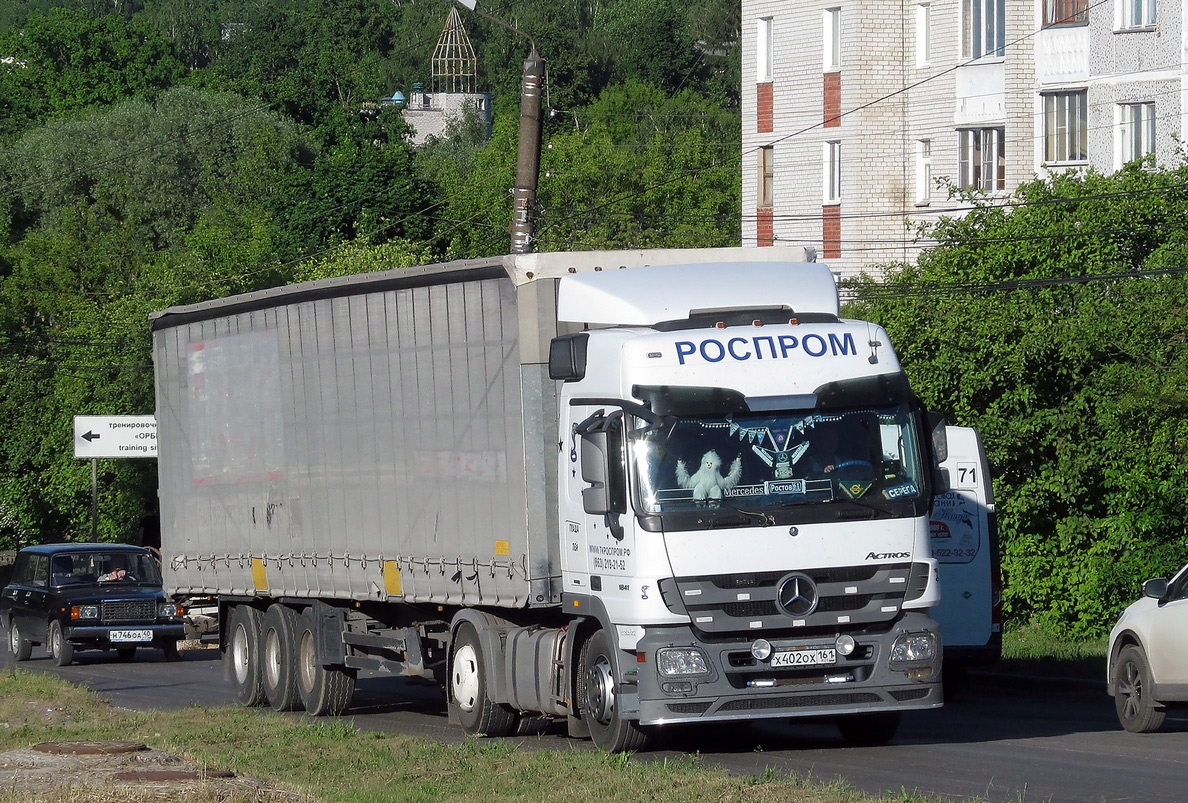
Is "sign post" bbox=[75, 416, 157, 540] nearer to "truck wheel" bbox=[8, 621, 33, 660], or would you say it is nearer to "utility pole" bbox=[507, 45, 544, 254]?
"truck wheel" bbox=[8, 621, 33, 660]

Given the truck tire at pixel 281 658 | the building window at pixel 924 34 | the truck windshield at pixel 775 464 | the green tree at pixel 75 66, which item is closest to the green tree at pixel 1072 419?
the truck tire at pixel 281 658

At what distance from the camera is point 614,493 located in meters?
12.7

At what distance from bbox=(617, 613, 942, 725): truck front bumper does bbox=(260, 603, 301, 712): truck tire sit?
237 inches

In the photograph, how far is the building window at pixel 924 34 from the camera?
5134 centimetres

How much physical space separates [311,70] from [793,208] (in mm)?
69485

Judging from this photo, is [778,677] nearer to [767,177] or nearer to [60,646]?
[60,646]

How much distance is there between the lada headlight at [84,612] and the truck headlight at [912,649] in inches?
648

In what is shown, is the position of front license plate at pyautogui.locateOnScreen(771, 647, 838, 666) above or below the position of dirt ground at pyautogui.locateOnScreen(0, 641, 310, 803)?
above

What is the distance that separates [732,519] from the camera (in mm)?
12586

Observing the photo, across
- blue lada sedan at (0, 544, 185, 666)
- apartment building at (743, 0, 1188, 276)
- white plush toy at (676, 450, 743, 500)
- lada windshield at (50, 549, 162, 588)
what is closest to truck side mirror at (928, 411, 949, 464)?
white plush toy at (676, 450, 743, 500)

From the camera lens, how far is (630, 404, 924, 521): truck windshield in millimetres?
12641

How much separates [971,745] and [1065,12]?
3536 cm

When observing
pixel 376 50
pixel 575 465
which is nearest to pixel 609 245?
pixel 575 465

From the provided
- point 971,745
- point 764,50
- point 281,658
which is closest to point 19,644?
point 281,658
